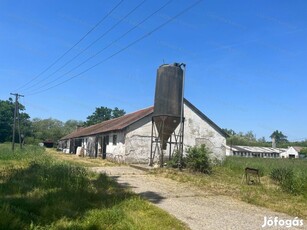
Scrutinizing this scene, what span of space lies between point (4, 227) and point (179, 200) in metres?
5.66

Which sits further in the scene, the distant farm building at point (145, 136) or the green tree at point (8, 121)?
the green tree at point (8, 121)

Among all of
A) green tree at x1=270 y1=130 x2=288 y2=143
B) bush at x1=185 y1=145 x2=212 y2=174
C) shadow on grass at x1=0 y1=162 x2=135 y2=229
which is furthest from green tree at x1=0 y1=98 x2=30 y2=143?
A: green tree at x1=270 y1=130 x2=288 y2=143

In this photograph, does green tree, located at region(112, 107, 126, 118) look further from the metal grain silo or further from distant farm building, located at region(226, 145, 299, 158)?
the metal grain silo

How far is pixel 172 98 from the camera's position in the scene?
21250mm

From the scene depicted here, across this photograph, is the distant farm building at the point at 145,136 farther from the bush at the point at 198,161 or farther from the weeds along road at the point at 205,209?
the weeds along road at the point at 205,209

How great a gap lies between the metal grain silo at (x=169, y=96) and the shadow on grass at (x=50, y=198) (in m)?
10.1

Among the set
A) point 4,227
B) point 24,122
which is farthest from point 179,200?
point 24,122

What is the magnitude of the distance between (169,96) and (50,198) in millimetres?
14050

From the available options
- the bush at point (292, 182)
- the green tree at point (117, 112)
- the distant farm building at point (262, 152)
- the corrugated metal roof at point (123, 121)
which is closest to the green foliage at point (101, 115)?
the green tree at point (117, 112)

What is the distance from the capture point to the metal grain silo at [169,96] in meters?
21.2

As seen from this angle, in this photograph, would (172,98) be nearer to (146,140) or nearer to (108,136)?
(146,140)

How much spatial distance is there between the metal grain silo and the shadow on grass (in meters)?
10.1

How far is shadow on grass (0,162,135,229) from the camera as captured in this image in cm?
635

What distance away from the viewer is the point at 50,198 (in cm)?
793
